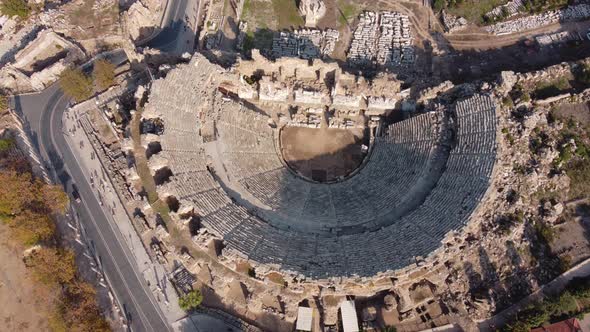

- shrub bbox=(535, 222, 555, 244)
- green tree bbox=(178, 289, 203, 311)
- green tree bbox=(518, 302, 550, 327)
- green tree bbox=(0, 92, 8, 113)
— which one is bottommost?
green tree bbox=(518, 302, 550, 327)

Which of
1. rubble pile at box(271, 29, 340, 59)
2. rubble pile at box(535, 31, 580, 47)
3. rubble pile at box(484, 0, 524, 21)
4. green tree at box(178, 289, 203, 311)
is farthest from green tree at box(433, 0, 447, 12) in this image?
green tree at box(178, 289, 203, 311)

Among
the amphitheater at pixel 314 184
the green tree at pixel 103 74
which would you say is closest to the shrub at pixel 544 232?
the amphitheater at pixel 314 184

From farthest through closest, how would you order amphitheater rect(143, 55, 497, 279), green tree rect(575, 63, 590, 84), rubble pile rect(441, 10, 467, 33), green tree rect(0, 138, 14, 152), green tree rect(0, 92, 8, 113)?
rubble pile rect(441, 10, 467, 33)
green tree rect(0, 92, 8, 113)
green tree rect(0, 138, 14, 152)
green tree rect(575, 63, 590, 84)
amphitheater rect(143, 55, 497, 279)

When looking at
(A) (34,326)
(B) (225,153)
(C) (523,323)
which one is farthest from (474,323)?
(A) (34,326)

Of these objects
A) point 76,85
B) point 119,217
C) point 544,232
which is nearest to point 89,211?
point 119,217

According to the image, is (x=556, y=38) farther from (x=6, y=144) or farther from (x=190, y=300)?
(x=6, y=144)

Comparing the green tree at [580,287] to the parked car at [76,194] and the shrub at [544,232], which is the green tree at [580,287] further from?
the parked car at [76,194]

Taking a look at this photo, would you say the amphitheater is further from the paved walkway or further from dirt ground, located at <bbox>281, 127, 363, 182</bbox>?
the paved walkway
